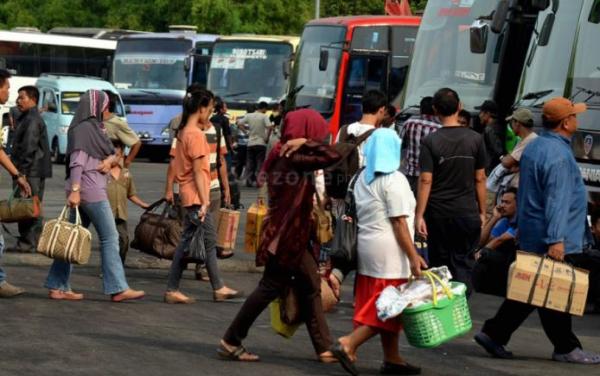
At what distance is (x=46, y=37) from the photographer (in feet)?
154

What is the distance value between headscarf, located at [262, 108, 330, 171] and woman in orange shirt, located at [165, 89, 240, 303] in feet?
9.34

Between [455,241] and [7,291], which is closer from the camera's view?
[455,241]

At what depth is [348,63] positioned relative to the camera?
27469 millimetres

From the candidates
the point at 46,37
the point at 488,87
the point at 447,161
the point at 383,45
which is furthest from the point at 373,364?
the point at 46,37

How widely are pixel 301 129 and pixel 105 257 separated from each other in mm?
3322

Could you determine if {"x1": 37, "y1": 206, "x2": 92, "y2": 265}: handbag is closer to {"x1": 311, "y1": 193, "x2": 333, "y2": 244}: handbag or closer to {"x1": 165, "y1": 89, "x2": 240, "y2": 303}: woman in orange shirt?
{"x1": 165, "y1": 89, "x2": 240, "y2": 303}: woman in orange shirt

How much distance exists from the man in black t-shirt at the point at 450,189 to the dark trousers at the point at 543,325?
2.68 feet

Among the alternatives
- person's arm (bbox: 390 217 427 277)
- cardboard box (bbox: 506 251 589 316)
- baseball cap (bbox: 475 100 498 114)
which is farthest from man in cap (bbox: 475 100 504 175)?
person's arm (bbox: 390 217 427 277)

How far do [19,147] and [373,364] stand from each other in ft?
24.6

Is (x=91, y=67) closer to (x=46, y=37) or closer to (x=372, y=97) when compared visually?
(x=46, y=37)

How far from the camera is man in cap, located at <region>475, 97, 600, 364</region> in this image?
926 centimetres

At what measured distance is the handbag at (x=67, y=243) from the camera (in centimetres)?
1128

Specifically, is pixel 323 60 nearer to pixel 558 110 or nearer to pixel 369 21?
pixel 369 21

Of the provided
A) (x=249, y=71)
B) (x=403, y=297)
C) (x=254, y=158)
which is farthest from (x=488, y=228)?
(x=249, y=71)
